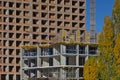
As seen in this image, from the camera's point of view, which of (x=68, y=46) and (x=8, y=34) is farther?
(x=8, y=34)

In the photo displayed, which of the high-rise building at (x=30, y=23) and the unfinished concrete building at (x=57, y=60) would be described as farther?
the high-rise building at (x=30, y=23)

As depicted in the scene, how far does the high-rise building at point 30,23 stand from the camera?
398 feet

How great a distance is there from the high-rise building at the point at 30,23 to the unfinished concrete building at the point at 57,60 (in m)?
12.0

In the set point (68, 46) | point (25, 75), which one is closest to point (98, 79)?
point (68, 46)

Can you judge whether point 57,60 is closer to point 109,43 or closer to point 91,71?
point 91,71

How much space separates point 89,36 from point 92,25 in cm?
1922

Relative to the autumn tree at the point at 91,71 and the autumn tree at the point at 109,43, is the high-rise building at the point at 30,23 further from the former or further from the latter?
the autumn tree at the point at 109,43

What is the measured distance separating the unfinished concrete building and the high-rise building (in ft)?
39.4

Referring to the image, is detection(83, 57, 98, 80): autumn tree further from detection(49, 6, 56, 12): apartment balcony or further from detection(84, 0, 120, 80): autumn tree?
detection(49, 6, 56, 12): apartment balcony

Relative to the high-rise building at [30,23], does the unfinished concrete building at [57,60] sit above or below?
below

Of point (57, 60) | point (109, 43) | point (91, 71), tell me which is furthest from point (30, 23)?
point (109, 43)

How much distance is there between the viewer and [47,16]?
428ft

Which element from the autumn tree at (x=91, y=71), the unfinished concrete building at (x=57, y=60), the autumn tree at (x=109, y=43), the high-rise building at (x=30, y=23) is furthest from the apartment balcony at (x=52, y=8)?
the autumn tree at (x=109, y=43)

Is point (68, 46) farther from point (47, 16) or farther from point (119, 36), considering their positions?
point (119, 36)
